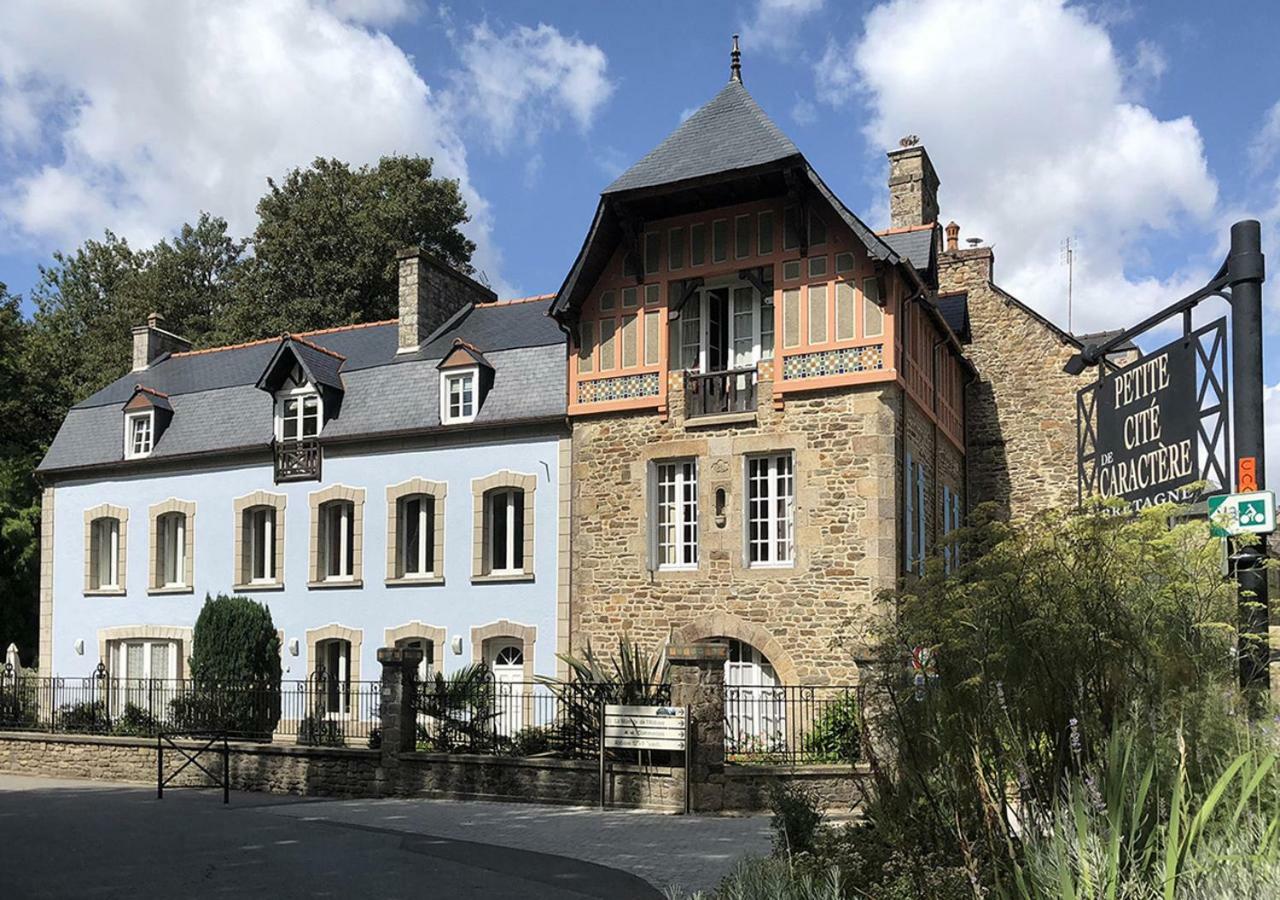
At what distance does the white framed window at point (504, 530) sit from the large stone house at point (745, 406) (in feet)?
5.11

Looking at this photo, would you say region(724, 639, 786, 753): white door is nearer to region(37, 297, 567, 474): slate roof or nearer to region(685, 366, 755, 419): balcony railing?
region(685, 366, 755, 419): balcony railing

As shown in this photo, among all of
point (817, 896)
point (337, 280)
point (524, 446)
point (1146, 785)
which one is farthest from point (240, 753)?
point (337, 280)

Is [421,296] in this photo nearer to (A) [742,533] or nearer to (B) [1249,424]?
(A) [742,533]

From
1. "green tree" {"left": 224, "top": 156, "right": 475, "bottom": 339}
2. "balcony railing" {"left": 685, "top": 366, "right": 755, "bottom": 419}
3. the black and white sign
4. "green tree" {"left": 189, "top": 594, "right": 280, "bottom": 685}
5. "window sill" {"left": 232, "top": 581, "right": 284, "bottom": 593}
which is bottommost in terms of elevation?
"green tree" {"left": 189, "top": 594, "right": 280, "bottom": 685}

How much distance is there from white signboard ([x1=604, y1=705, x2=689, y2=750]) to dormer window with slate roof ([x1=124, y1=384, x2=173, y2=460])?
14354mm

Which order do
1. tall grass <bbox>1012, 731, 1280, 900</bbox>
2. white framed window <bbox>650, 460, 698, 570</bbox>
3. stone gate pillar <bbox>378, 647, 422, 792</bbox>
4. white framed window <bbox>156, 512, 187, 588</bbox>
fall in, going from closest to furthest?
tall grass <bbox>1012, 731, 1280, 900</bbox>
stone gate pillar <bbox>378, 647, 422, 792</bbox>
white framed window <bbox>650, 460, 698, 570</bbox>
white framed window <bbox>156, 512, 187, 588</bbox>

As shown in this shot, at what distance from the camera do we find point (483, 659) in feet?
67.6

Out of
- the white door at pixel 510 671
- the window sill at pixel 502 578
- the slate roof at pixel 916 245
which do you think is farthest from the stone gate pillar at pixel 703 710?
the slate roof at pixel 916 245

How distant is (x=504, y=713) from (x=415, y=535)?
681 cm

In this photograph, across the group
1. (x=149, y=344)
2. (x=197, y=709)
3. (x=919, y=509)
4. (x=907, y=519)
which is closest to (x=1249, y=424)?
(x=907, y=519)

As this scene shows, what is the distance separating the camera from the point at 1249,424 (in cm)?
681

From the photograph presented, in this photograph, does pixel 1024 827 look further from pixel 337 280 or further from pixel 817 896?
pixel 337 280

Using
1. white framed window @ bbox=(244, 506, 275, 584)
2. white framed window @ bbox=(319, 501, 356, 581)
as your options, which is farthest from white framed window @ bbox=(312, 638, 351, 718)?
white framed window @ bbox=(244, 506, 275, 584)

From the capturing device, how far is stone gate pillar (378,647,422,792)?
52.6ft
